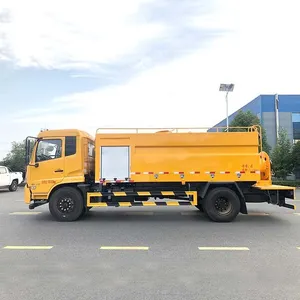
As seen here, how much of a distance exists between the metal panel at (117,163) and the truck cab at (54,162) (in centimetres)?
82

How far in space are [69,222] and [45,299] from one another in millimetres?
5826

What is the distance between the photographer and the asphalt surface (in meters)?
4.65

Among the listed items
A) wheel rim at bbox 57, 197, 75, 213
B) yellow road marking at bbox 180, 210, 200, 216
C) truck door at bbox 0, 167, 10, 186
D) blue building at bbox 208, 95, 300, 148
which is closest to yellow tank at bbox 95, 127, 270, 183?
wheel rim at bbox 57, 197, 75, 213

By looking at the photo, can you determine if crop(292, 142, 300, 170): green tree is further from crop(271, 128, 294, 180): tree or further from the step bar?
the step bar

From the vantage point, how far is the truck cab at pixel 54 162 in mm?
10438

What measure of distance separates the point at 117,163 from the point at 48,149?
224cm

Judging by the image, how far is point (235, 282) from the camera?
4957mm

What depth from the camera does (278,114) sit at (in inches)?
1741

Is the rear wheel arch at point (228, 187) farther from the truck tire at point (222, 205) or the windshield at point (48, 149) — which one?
the windshield at point (48, 149)

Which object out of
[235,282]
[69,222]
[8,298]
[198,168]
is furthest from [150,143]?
[8,298]

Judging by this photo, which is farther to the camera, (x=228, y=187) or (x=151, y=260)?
(x=228, y=187)

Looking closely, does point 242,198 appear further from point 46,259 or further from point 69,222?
point 46,259

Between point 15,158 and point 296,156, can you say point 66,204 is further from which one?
point 15,158

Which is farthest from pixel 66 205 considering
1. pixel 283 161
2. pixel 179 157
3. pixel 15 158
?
pixel 15 158
